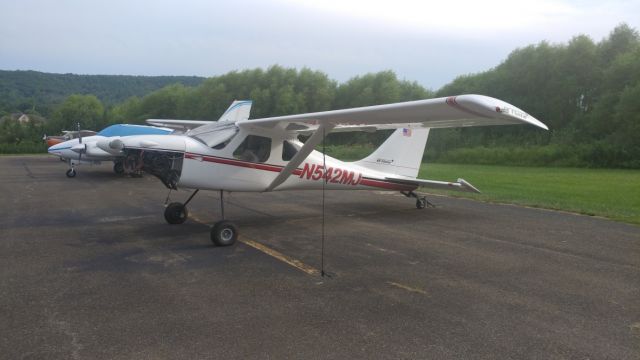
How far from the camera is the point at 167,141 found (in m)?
7.18

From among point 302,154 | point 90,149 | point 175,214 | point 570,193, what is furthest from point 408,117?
point 90,149

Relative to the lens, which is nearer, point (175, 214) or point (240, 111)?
point (175, 214)

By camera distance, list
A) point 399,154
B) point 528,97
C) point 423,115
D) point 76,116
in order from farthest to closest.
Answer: point 76,116 < point 528,97 < point 399,154 < point 423,115

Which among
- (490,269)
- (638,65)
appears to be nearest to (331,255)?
(490,269)

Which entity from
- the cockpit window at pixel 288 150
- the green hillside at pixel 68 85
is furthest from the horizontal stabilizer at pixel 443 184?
the green hillside at pixel 68 85

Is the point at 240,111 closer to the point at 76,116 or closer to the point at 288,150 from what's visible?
the point at 288,150

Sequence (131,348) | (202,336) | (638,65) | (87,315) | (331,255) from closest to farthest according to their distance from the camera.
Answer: (131,348) → (202,336) → (87,315) → (331,255) → (638,65)

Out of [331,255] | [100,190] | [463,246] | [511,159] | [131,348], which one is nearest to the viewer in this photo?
[131,348]

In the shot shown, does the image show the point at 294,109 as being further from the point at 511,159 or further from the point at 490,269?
the point at 490,269

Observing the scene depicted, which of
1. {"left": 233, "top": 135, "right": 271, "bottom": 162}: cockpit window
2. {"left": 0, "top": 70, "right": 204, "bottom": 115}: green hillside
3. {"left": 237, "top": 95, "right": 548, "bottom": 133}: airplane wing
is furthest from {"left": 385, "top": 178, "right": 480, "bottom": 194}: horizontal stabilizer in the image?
{"left": 0, "top": 70, "right": 204, "bottom": 115}: green hillside

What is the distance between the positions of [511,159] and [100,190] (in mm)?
25754

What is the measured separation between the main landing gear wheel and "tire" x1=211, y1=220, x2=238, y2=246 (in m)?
2.10

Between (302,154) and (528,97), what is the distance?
138 feet

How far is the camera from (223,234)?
22.4ft
